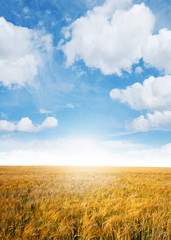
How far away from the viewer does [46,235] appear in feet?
8.07

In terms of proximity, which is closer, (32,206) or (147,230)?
(147,230)

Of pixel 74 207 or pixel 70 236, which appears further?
pixel 74 207

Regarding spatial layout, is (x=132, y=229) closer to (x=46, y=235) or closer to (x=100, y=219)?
(x=100, y=219)

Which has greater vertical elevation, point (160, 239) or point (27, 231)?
point (27, 231)

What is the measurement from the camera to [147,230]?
2.69 m

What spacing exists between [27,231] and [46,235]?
363mm

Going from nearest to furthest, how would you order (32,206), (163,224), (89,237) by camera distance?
(89,237) < (163,224) < (32,206)

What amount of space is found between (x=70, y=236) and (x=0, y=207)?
8.07 ft

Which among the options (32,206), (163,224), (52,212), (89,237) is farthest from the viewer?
(32,206)

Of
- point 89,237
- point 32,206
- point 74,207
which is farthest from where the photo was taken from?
point 32,206

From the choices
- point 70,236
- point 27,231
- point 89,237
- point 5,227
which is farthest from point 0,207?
point 89,237

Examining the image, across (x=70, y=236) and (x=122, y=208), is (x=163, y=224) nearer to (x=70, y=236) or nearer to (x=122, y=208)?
(x=122, y=208)

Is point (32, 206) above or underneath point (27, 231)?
underneath

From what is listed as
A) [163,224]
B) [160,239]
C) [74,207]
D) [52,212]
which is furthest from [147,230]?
[52,212]
